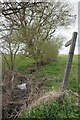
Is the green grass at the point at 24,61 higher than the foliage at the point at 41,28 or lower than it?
lower

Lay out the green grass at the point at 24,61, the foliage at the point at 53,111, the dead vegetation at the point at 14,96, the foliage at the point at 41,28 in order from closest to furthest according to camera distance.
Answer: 1. the foliage at the point at 53,111
2. the dead vegetation at the point at 14,96
3. the foliage at the point at 41,28
4. the green grass at the point at 24,61

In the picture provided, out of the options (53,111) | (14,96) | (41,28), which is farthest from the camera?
(41,28)

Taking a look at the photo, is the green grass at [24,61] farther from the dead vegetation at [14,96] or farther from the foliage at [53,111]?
the foliage at [53,111]

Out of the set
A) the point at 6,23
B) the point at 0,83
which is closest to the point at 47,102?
the point at 0,83

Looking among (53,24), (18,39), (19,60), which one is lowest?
(19,60)

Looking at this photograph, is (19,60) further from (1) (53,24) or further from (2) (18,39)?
(1) (53,24)

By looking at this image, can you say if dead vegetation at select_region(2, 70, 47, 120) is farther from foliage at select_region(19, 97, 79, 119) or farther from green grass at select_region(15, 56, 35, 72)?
green grass at select_region(15, 56, 35, 72)

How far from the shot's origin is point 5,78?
5297 mm

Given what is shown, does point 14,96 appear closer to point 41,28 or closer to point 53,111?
point 53,111

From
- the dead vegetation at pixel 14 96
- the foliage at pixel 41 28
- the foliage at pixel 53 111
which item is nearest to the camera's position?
the foliage at pixel 53 111

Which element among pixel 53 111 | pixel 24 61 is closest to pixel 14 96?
pixel 53 111

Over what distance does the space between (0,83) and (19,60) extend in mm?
4219

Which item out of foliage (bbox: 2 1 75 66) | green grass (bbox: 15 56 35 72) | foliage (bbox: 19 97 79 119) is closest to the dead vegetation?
foliage (bbox: 19 97 79 119)

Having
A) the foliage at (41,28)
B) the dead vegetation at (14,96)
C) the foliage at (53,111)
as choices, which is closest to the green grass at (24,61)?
the foliage at (41,28)
